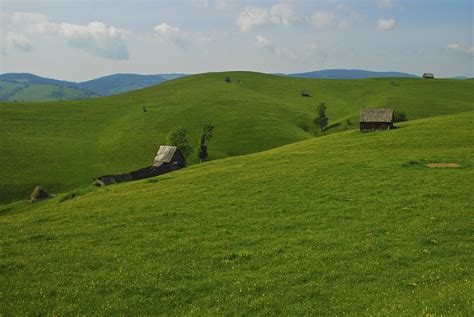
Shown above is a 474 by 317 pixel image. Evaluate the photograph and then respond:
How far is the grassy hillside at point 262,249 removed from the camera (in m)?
14.9

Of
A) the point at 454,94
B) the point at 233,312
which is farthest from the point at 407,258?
the point at 454,94

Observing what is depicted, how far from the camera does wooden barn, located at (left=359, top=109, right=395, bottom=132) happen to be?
221 feet

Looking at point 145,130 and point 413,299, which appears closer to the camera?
point 413,299

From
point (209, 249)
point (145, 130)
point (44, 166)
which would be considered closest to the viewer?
point (209, 249)

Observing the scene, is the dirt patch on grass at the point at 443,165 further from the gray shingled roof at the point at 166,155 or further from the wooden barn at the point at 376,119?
the gray shingled roof at the point at 166,155

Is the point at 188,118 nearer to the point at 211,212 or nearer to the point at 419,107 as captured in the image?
the point at 419,107

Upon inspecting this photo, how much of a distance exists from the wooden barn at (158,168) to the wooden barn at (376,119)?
36.2 metres


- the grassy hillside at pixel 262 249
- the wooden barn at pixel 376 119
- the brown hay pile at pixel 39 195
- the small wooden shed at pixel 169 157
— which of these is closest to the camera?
the grassy hillside at pixel 262 249

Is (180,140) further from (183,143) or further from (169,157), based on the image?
(169,157)

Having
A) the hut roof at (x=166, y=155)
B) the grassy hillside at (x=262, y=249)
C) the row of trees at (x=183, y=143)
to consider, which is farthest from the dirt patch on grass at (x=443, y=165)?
the row of trees at (x=183, y=143)

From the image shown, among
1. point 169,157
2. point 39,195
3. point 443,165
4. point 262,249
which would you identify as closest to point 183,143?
point 169,157

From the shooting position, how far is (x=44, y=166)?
272 ft

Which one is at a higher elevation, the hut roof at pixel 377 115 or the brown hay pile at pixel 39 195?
the hut roof at pixel 377 115

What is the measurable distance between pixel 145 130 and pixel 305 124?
50.0 metres
